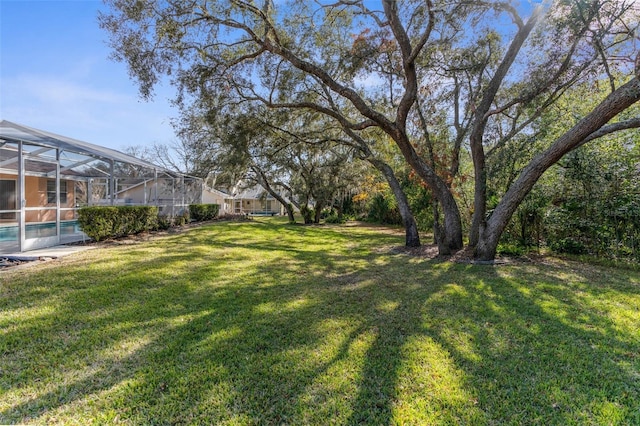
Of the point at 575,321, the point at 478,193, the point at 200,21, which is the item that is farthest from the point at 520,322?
the point at 200,21

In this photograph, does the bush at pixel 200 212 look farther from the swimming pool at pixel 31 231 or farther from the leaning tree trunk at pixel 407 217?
the leaning tree trunk at pixel 407 217

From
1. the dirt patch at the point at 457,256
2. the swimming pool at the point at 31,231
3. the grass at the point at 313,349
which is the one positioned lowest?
the grass at the point at 313,349

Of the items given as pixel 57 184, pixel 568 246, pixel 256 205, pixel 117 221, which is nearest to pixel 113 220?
pixel 117 221

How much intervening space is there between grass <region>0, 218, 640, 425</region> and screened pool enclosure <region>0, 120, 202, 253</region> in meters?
3.01

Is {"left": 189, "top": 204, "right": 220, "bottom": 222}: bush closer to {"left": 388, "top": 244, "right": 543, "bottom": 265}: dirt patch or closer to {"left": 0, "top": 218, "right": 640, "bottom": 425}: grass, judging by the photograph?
{"left": 0, "top": 218, "right": 640, "bottom": 425}: grass

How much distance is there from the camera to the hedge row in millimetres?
8549

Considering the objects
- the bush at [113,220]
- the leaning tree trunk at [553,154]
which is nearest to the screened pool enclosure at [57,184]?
the bush at [113,220]

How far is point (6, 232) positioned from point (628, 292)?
14.3 m

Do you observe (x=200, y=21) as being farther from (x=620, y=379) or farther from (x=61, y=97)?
(x=620, y=379)

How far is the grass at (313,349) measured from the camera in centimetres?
211

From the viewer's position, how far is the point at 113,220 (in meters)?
9.31

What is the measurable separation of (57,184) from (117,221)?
190 cm

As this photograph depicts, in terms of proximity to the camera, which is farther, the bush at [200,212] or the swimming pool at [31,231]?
the bush at [200,212]

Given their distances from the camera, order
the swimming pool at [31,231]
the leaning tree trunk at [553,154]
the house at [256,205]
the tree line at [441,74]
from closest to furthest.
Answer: the leaning tree trunk at [553,154]
the tree line at [441,74]
the swimming pool at [31,231]
the house at [256,205]
